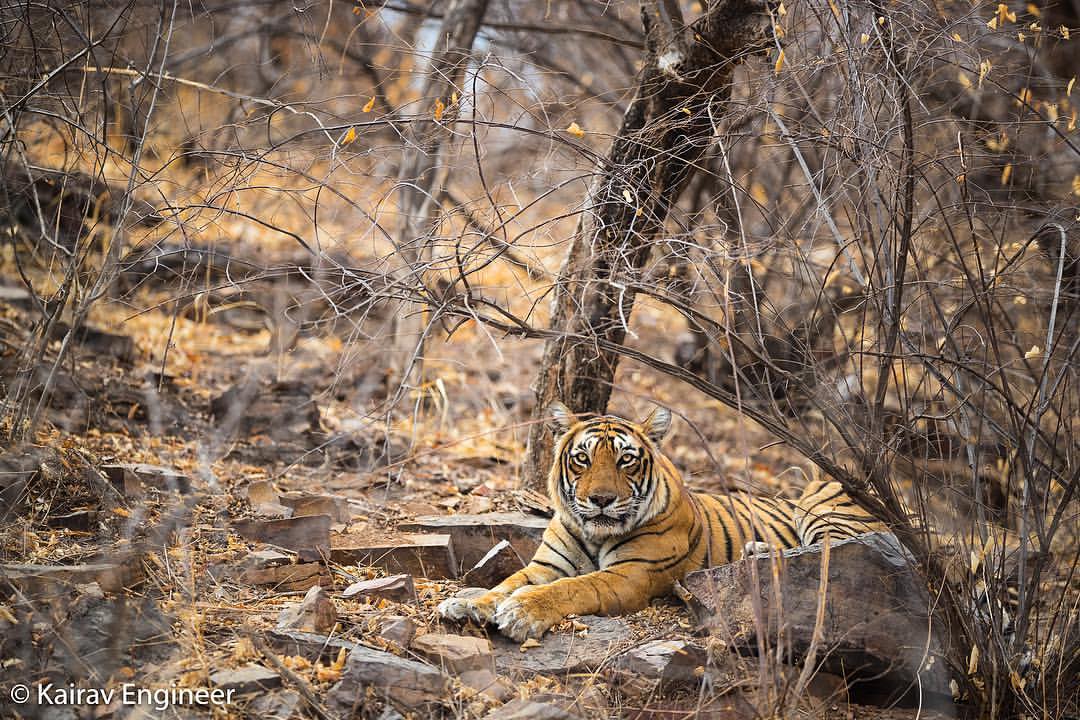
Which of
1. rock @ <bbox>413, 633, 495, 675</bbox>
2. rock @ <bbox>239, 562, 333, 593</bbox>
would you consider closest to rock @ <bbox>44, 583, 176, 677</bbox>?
rock @ <bbox>239, 562, 333, 593</bbox>

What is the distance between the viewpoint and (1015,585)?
5.10m

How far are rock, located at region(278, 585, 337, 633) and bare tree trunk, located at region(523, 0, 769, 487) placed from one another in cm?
175

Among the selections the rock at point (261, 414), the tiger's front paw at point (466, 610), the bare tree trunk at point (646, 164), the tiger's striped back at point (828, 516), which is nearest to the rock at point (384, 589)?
the tiger's front paw at point (466, 610)

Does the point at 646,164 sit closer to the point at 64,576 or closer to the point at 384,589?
the point at 384,589

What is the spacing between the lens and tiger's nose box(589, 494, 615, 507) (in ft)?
14.6

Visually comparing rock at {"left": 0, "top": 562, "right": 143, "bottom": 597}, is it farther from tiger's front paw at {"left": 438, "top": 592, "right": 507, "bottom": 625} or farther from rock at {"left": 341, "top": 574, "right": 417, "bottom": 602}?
tiger's front paw at {"left": 438, "top": 592, "right": 507, "bottom": 625}

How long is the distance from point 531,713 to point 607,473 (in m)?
1.54

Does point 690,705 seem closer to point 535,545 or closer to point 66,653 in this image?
point 535,545

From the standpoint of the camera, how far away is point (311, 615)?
3605 millimetres

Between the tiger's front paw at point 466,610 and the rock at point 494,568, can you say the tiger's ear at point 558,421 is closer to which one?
the rock at point 494,568

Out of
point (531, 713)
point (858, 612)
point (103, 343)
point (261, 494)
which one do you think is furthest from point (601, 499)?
point (103, 343)

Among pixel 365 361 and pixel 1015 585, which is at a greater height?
pixel 365 361

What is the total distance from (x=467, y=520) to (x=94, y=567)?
2.00 meters

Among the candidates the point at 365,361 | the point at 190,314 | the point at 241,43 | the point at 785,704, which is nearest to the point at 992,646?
the point at 785,704
